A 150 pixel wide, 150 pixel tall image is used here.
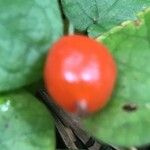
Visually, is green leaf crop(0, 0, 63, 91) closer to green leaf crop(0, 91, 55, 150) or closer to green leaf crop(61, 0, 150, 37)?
green leaf crop(0, 91, 55, 150)

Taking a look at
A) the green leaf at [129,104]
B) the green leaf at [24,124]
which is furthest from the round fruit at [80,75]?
the green leaf at [24,124]

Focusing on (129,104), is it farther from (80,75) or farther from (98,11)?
(98,11)

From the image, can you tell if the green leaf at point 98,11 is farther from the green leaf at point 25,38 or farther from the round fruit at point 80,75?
the round fruit at point 80,75

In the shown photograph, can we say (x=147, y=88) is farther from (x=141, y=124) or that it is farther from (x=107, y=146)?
(x=107, y=146)

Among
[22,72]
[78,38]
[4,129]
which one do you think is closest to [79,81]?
[78,38]

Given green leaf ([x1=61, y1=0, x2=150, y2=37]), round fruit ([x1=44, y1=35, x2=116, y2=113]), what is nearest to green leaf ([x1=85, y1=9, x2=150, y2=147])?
round fruit ([x1=44, y1=35, x2=116, y2=113])

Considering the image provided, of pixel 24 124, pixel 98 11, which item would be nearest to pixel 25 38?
pixel 24 124

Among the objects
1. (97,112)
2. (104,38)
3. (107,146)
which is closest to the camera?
(97,112)
